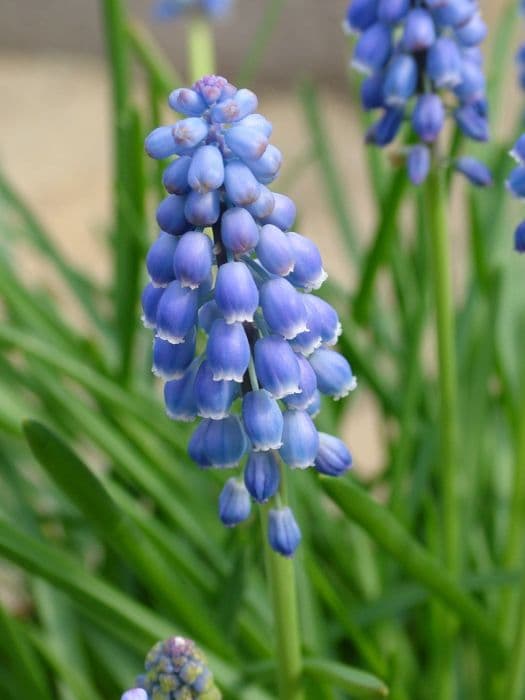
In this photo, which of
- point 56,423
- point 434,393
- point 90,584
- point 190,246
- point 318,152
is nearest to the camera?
point 190,246

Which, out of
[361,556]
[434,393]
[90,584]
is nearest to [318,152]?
[434,393]

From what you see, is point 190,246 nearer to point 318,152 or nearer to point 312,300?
point 312,300

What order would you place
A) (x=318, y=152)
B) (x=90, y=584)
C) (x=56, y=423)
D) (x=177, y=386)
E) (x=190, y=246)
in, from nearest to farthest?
(x=190, y=246)
(x=177, y=386)
(x=90, y=584)
(x=56, y=423)
(x=318, y=152)

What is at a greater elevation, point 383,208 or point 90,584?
point 383,208

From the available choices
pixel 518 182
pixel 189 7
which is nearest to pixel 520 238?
pixel 518 182

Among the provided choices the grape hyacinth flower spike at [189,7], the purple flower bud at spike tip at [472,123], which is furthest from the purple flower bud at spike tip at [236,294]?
the grape hyacinth flower spike at [189,7]

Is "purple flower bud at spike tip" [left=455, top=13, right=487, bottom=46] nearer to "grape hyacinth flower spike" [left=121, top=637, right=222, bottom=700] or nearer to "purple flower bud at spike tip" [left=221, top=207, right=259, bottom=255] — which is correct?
"purple flower bud at spike tip" [left=221, top=207, right=259, bottom=255]
